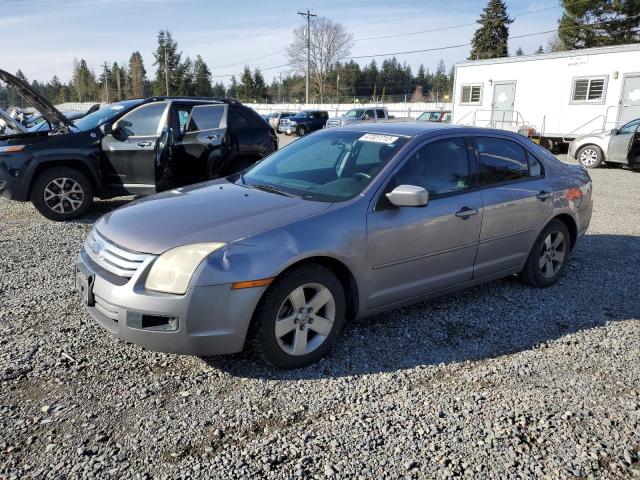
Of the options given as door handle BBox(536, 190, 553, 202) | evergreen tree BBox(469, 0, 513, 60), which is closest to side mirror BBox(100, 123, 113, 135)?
door handle BBox(536, 190, 553, 202)

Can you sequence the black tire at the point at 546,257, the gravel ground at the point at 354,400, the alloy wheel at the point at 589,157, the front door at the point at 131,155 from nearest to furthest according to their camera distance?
the gravel ground at the point at 354,400, the black tire at the point at 546,257, the front door at the point at 131,155, the alloy wheel at the point at 589,157

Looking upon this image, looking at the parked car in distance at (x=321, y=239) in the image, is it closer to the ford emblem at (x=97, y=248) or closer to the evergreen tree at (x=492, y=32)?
the ford emblem at (x=97, y=248)

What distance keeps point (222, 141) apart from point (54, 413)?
5.76 m

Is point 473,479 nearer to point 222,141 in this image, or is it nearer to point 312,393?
point 312,393

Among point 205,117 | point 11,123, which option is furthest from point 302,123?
point 11,123

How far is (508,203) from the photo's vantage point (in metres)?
4.45

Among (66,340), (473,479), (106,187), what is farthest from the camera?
(106,187)

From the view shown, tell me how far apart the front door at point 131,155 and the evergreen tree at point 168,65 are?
86823mm

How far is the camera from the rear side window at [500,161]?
4410 mm

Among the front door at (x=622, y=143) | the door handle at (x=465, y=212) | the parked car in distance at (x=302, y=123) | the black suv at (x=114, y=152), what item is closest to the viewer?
the door handle at (x=465, y=212)

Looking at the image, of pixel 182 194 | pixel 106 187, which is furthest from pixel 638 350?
pixel 106 187

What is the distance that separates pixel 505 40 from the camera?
59.3 metres

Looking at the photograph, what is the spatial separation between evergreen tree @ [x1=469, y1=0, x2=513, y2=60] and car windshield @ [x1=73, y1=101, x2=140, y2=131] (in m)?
56.7

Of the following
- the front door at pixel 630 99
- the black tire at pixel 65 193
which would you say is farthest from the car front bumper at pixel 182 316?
the front door at pixel 630 99
